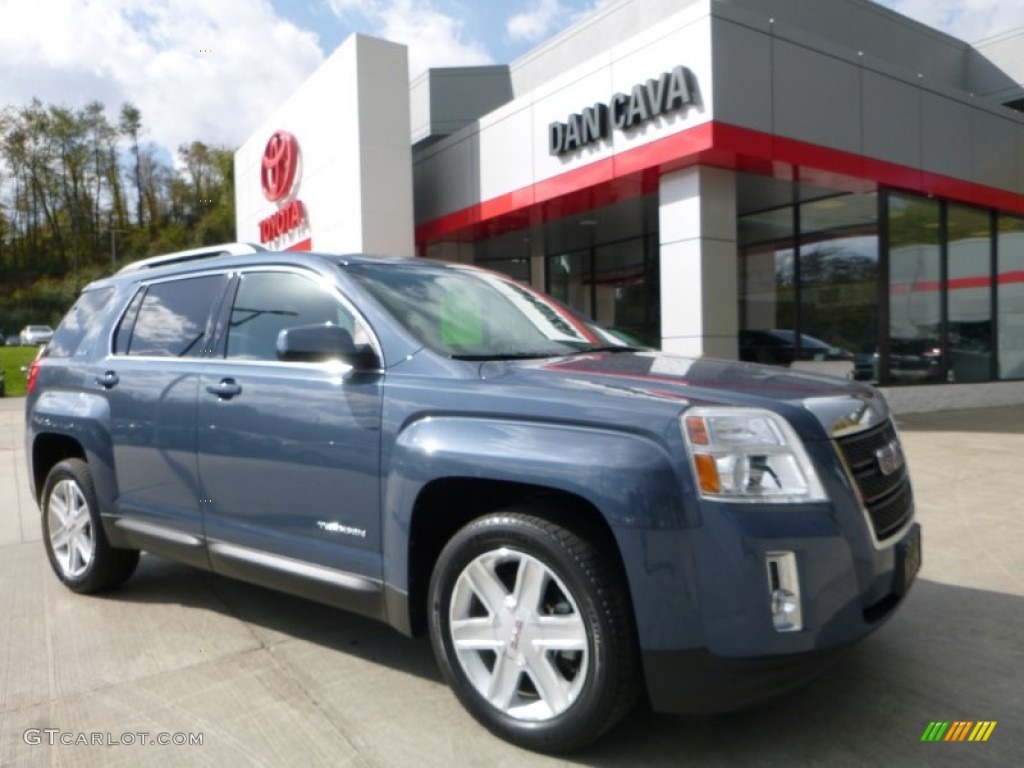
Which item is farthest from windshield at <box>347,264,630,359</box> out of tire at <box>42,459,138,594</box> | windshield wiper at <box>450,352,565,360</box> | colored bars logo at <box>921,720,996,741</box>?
tire at <box>42,459,138,594</box>

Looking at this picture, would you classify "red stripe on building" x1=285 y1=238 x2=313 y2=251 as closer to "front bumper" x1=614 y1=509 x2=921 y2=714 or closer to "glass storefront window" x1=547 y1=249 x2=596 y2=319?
"glass storefront window" x1=547 y1=249 x2=596 y2=319

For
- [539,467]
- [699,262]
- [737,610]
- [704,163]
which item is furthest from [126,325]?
[704,163]

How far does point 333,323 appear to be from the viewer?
138 inches

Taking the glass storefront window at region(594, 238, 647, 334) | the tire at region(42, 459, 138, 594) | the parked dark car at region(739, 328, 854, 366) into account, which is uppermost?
the glass storefront window at region(594, 238, 647, 334)

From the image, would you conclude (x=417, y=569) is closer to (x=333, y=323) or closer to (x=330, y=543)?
(x=330, y=543)

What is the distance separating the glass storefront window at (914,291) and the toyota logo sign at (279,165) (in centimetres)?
1219

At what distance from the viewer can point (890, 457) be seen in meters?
2.96

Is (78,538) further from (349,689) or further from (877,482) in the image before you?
(877,482)

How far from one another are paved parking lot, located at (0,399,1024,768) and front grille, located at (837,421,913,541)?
725mm

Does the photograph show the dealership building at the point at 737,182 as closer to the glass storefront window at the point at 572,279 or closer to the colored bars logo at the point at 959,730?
the glass storefront window at the point at 572,279

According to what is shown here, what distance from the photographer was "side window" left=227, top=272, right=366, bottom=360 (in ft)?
11.7

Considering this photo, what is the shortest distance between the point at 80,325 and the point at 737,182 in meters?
9.88

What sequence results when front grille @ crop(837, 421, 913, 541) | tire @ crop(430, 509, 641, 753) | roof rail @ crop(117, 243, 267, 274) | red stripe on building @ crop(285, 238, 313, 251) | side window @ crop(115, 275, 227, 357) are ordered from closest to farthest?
tire @ crop(430, 509, 641, 753) < front grille @ crop(837, 421, 913, 541) < side window @ crop(115, 275, 227, 357) < roof rail @ crop(117, 243, 267, 274) < red stripe on building @ crop(285, 238, 313, 251)

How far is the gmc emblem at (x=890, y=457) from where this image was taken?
285cm
